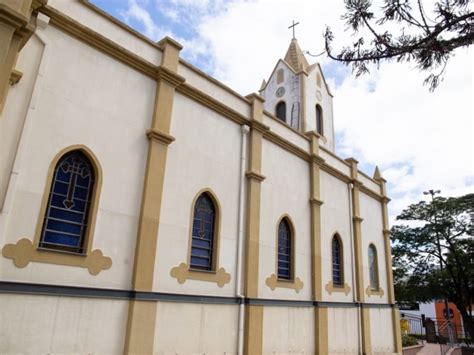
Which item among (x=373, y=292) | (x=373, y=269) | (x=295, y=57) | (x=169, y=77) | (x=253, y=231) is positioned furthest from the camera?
(x=295, y=57)

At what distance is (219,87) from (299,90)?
26.9 ft


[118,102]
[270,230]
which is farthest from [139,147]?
[270,230]

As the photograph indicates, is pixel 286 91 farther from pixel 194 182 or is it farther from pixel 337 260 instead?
pixel 194 182

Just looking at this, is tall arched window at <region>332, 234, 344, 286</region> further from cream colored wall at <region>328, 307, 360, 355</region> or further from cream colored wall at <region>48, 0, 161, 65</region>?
cream colored wall at <region>48, 0, 161, 65</region>

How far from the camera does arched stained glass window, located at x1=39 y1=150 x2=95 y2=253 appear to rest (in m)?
6.57

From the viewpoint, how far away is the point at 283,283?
10992 mm

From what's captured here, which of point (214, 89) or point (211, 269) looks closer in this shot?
point (211, 269)

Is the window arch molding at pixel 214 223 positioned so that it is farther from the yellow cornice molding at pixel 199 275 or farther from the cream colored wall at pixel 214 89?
the cream colored wall at pixel 214 89

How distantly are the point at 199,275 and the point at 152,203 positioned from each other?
214 centimetres

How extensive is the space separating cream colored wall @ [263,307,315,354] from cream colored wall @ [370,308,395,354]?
4.75m

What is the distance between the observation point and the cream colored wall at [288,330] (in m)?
10.1

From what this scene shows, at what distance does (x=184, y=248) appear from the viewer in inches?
332

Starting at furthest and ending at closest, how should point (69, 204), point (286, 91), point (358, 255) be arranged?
point (286, 91) → point (358, 255) → point (69, 204)

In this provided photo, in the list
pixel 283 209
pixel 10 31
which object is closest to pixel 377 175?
pixel 283 209
